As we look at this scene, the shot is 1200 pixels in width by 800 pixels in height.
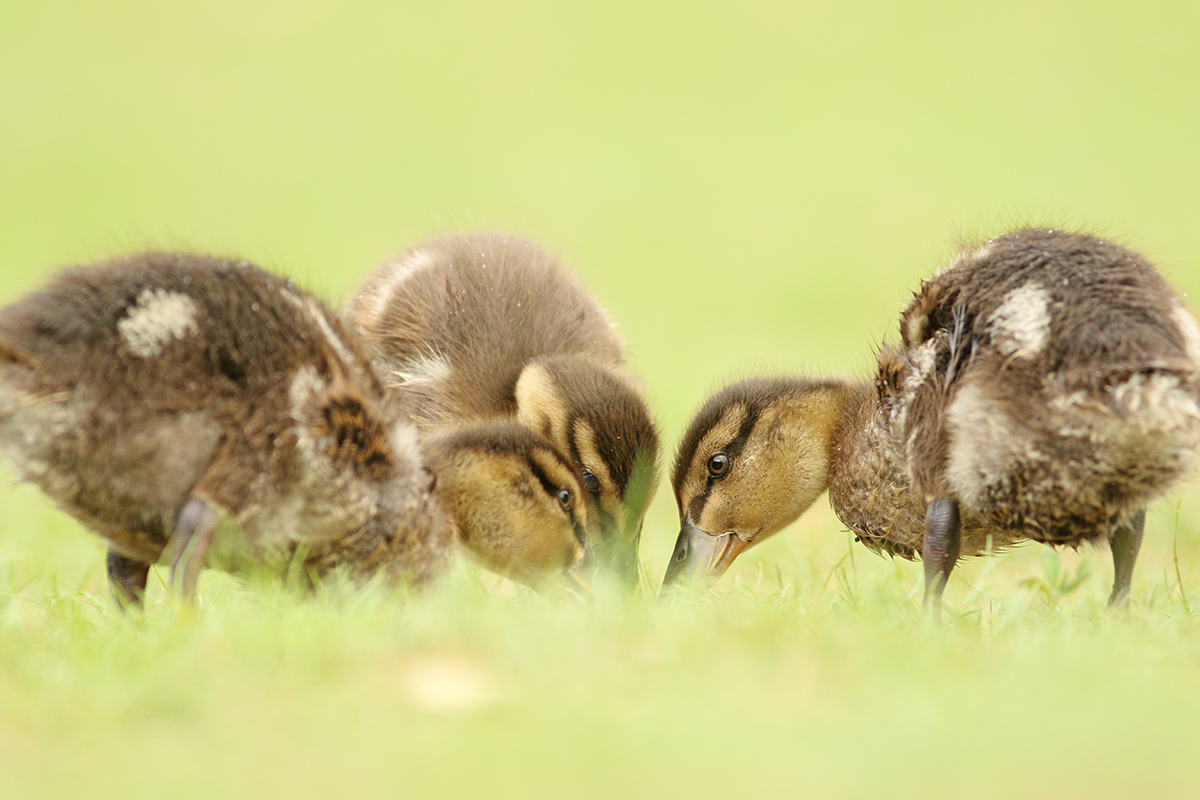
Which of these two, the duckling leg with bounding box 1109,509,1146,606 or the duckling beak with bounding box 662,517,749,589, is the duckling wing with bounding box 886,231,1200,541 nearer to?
the duckling leg with bounding box 1109,509,1146,606

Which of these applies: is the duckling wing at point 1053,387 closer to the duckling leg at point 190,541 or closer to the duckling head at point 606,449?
the duckling head at point 606,449

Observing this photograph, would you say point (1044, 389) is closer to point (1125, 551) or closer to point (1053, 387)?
point (1053, 387)

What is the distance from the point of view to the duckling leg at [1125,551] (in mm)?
4348

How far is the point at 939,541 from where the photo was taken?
4.15m

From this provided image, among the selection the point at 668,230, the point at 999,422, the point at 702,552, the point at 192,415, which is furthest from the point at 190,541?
the point at 668,230

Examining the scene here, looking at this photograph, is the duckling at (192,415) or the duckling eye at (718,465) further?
the duckling eye at (718,465)

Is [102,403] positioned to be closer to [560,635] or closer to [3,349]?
[3,349]

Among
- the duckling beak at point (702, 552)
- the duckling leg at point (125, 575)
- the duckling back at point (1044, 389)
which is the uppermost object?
the duckling back at point (1044, 389)

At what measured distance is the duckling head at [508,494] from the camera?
443 cm

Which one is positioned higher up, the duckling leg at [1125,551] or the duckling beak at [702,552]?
the duckling leg at [1125,551]

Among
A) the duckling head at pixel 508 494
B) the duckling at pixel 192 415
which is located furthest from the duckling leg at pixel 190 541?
the duckling head at pixel 508 494

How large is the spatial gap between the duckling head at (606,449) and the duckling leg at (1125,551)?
152cm

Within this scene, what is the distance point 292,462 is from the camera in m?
3.77

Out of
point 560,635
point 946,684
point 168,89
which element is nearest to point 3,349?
point 560,635
